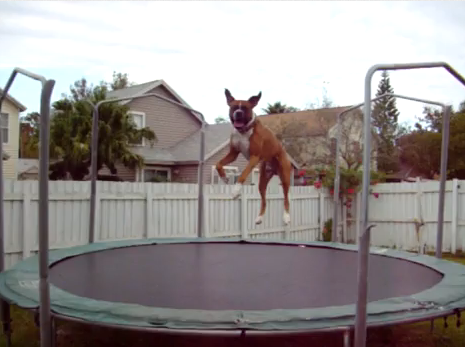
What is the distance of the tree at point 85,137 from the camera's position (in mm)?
8148

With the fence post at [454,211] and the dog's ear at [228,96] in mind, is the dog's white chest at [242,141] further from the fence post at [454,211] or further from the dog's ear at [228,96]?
the fence post at [454,211]

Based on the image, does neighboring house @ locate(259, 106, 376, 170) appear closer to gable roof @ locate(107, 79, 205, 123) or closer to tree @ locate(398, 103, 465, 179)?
tree @ locate(398, 103, 465, 179)

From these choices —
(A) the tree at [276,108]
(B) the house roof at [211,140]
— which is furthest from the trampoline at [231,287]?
(A) the tree at [276,108]

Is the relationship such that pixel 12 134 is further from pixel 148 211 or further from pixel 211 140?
pixel 148 211

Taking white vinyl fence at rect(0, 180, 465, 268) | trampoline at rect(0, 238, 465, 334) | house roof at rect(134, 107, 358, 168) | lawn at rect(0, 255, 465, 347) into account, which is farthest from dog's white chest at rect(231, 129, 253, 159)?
house roof at rect(134, 107, 358, 168)

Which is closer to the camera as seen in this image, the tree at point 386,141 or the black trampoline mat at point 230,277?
the black trampoline mat at point 230,277

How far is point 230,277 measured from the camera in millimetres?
2482

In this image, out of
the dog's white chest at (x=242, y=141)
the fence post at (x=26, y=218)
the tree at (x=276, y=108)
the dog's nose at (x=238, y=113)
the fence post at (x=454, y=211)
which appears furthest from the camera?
the tree at (x=276, y=108)

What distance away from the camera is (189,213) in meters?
4.89

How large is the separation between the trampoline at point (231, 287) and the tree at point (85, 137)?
15.9ft

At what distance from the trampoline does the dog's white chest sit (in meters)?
0.71

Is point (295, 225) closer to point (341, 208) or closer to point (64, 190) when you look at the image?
point (341, 208)

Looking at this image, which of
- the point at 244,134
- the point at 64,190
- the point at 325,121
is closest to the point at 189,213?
the point at 64,190

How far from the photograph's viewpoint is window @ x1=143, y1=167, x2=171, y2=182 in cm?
960
